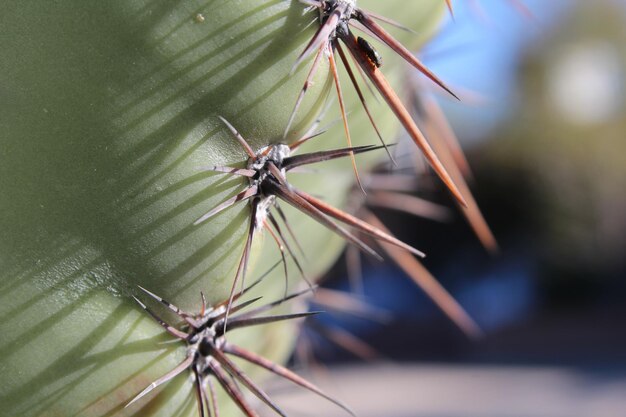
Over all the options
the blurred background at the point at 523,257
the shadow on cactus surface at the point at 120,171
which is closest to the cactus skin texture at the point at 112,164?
the shadow on cactus surface at the point at 120,171

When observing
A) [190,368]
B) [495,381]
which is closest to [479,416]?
[495,381]

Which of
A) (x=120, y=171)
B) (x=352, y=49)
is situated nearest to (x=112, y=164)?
(x=120, y=171)

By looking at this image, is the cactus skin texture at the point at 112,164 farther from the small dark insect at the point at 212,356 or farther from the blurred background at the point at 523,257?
the blurred background at the point at 523,257

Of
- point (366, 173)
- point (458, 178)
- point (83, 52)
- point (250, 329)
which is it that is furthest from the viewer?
point (458, 178)

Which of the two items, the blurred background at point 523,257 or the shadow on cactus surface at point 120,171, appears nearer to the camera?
the shadow on cactus surface at point 120,171

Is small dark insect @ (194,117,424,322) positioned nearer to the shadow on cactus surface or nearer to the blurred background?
the shadow on cactus surface

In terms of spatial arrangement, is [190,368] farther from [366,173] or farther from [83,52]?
[366,173]

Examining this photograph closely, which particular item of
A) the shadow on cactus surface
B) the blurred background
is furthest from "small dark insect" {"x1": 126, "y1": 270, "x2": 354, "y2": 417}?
the blurred background
